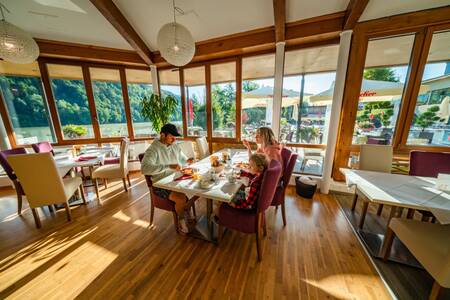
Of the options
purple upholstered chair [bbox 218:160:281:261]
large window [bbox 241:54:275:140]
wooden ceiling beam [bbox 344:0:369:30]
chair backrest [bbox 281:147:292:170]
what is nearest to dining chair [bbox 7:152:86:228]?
purple upholstered chair [bbox 218:160:281:261]

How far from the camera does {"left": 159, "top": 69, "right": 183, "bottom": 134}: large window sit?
152 inches

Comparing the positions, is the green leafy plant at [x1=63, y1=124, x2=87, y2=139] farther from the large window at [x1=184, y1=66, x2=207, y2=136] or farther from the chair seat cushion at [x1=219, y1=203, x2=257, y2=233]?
the chair seat cushion at [x1=219, y1=203, x2=257, y2=233]


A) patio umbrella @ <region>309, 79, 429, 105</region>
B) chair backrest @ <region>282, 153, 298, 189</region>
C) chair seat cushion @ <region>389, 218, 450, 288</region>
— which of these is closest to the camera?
chair seat cushion @ <region>389, 218, 450, 288</region>

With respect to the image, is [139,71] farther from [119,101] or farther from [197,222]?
[197,222]

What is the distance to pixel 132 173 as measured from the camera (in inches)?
152

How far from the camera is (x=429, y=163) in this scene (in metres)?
1.85

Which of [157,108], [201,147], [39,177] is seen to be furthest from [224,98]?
[39,177]

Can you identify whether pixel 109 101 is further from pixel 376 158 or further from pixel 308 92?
pixel 376 158

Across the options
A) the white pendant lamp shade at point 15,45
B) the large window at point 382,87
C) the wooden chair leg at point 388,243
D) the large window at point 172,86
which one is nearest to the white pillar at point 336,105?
the large window at point 382,87

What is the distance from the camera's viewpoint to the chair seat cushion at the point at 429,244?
3.10 ft

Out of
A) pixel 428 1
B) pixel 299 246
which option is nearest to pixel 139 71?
pixel 299 246

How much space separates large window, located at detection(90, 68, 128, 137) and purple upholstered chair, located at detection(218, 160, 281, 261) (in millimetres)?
3832

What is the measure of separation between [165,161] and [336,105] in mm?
2748

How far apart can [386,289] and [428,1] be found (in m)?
3.36
